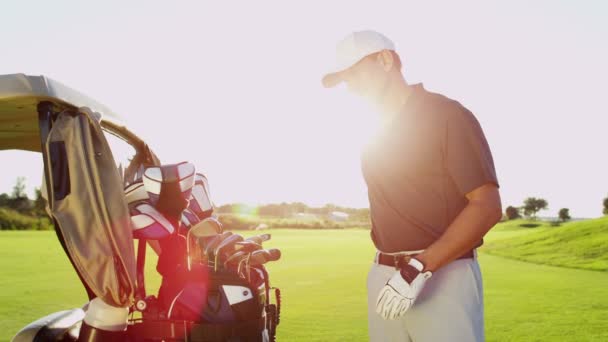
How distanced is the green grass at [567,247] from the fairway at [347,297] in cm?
129

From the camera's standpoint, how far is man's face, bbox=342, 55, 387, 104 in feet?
10.2

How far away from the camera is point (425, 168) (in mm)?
2982

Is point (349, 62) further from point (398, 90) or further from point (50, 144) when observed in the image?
point (50, 144)

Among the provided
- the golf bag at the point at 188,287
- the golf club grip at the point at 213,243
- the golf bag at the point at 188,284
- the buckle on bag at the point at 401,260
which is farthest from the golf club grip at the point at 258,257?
the buckle on bag at the point at 401,260

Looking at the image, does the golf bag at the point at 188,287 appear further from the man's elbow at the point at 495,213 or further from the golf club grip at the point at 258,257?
the man's elbow at the point at 495,213

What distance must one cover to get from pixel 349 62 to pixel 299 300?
8128mm

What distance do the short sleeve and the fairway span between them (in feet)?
15.9

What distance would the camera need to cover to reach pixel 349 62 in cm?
313

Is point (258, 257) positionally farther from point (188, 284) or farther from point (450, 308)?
point (450, 308)

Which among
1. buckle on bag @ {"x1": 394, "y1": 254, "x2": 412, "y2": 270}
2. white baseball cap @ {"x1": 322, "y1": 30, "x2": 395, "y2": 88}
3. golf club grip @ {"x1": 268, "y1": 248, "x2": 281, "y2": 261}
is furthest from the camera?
golf club grip @ {"x1": 268, "y1": 248, "x2": 281, "y2": 261}

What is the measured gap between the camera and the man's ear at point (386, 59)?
3102 mm

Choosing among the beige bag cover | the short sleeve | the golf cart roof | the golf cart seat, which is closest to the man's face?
the short sleeve

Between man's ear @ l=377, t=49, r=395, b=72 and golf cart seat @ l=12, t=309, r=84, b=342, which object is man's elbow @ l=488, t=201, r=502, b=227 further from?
golf cart seat @ l=12, t=309, r=84, b=342

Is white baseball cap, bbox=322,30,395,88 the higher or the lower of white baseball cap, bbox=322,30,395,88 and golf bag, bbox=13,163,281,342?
the higher
